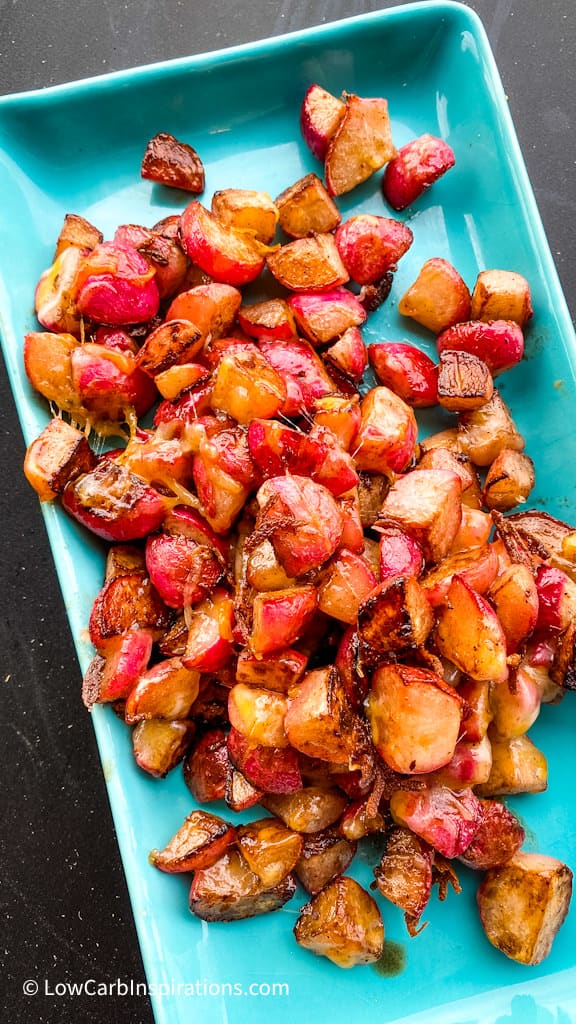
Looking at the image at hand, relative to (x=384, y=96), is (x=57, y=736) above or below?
below

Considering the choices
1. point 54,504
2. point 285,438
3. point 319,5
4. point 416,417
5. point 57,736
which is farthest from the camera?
point 319,5

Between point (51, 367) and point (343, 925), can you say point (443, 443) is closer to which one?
point (51, 367)

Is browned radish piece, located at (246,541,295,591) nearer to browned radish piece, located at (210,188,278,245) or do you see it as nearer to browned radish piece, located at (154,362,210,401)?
browned radish piece, located at (154,362,210,401)

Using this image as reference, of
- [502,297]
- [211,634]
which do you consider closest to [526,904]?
[211,634]

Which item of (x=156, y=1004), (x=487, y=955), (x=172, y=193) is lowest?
(x=487, y=955)

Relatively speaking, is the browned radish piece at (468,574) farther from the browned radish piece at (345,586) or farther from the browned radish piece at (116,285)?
the browned radish piece at (116,285)

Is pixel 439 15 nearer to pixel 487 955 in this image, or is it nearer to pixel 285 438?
pixel 285 438

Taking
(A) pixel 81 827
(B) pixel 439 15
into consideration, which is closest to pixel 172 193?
(B) pixel 439 15
